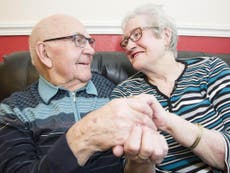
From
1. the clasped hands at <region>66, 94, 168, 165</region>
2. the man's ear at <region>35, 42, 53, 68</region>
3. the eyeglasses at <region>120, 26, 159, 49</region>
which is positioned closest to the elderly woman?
the eyeglasses at <region>120, 26, 159, 49</region>

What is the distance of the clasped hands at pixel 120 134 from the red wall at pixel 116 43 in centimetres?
110

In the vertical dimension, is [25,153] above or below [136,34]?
below

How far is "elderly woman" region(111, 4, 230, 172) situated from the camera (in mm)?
997

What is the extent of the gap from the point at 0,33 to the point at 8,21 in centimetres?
10

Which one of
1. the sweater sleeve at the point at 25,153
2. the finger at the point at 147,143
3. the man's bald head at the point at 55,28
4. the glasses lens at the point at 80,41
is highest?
the man's bald head at the point at 55,28

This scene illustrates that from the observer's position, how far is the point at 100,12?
1787mm

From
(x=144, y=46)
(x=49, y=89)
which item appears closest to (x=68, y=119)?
(x=49, y=89)

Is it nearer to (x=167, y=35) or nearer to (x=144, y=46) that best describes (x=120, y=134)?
(x=144, y=46)

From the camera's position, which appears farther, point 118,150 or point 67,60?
point 67,60

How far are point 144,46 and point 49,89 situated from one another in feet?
1.64

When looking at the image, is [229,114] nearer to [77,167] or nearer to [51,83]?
[77,167]

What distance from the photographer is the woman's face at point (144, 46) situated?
134 centimetres

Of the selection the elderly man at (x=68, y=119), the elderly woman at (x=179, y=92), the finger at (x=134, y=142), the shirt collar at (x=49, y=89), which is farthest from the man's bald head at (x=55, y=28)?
the finger at (x=134, y=142)

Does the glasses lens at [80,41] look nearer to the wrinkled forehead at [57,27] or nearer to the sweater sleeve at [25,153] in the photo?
the wrinkled forehead at [57,27]
